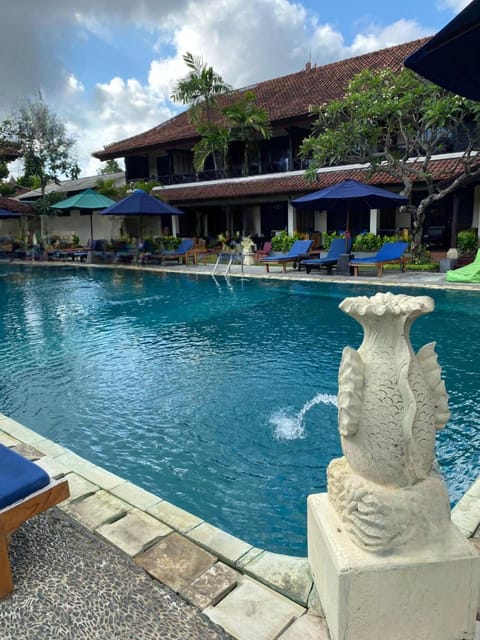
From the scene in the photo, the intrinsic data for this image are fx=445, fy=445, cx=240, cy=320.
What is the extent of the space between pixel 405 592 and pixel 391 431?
56cm

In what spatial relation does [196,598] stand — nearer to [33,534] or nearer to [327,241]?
[33,534]

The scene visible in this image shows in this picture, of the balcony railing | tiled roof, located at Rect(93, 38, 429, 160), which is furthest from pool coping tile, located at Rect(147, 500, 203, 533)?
the balcony railing

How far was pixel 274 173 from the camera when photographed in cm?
1959

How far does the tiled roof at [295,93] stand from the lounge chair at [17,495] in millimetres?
18296

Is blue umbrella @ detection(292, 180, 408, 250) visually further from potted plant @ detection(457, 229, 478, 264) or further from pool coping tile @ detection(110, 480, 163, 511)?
pool coping tile @ detection(110, 480, 163, 511)

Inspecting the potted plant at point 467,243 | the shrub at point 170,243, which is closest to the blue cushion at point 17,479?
the potted plant at point 467,243

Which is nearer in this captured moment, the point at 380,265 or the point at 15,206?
the point at 380,265

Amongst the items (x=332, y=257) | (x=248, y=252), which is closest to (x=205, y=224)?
(x=248, y=252)

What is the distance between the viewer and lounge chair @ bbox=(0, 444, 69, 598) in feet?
6.49

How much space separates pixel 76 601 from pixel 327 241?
16268mm

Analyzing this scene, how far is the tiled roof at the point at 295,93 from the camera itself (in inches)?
723

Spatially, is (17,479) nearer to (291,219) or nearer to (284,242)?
(284,242)

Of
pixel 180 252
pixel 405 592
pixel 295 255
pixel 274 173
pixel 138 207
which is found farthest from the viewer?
pixel 274 173

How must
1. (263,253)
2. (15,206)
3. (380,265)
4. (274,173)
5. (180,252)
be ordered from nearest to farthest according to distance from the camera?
1. (380,265)
2. (263,253)
3. (180,252)
4. (274,173)
5. (15,206)
